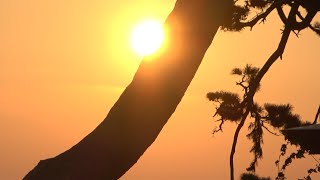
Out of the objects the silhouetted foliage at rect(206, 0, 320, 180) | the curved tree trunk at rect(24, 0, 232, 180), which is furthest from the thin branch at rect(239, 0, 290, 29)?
the curved tree trunk at rect(24, 0, 232, 180)

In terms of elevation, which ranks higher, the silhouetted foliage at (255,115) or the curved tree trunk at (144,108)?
the silhouetted foliage at (255,115)

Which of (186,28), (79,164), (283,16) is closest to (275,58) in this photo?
(283,16)

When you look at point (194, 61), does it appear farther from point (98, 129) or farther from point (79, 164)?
point (79, 164)

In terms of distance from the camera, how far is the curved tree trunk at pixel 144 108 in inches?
79.7

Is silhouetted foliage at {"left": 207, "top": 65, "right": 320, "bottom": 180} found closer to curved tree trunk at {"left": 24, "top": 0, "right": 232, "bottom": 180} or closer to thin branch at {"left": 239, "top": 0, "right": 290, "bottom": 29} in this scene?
thin branch at {"left": 239, "top": 0, "right": 290, "bottom": 29}

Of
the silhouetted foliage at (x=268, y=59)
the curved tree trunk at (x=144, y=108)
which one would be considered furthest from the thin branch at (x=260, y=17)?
the curved tree trunk at (x=144, y=108)

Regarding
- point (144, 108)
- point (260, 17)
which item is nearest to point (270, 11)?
point (260, 17)

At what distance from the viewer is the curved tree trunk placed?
202 cm

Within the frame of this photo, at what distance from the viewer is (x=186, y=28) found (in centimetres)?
205

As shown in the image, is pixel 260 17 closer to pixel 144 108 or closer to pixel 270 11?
pixel 270 11

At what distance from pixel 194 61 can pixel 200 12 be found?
19 cm

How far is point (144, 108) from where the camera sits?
203 centimetres

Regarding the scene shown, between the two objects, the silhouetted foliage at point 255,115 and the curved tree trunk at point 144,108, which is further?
the silhouetted foliage at point 255,115

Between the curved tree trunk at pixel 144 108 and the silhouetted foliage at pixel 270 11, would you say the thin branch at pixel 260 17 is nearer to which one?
the silhouetted foliage at pixel 270 11
